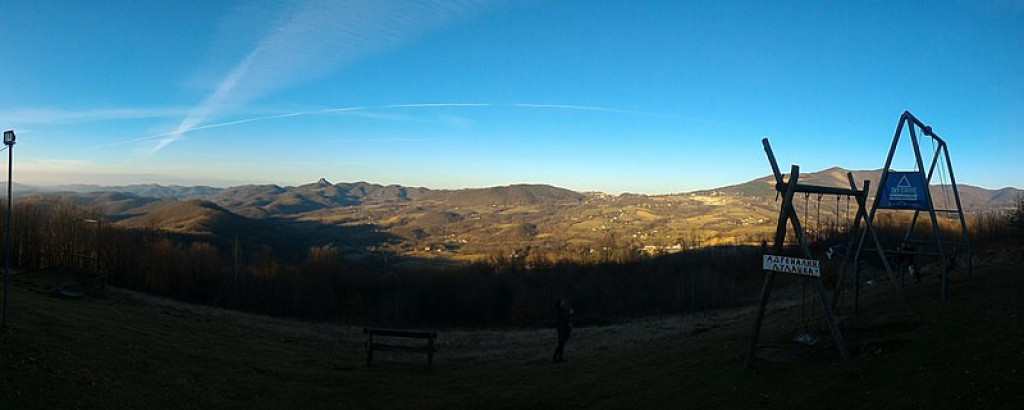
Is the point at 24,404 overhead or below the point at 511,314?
overhead

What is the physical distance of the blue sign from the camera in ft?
52.1

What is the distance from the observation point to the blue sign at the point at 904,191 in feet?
52.1

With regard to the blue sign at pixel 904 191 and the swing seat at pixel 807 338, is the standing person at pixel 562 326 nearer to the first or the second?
→ the swing seat at pixel 807 338

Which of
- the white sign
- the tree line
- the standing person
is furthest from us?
the tree line

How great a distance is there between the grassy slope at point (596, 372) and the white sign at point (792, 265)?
1841 millimetres

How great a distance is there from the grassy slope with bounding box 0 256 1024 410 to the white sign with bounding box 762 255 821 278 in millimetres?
1841

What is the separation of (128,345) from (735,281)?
2984 inches

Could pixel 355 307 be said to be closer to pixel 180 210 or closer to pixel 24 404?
pixel 24 404

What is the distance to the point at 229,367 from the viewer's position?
55.8 ft

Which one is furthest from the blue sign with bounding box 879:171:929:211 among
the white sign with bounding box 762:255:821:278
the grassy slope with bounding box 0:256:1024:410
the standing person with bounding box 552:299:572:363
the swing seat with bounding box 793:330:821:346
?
the standing person with bounding box 552:299:572:363

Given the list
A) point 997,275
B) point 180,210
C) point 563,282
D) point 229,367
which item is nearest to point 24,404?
point 229,367

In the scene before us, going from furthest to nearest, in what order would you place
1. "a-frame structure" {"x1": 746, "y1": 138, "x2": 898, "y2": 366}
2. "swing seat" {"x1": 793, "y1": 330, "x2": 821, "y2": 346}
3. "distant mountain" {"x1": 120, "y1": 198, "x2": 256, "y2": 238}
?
"distant mountain" {"x1": 120, "y1": 198, "x2": 256, "y2": 238}, "swing seat" {"x1": 793, "y1": 330, "x2": 821, "y2": 346}, "a-frame structure" {"x1": 746, "y1": 138, "x2": 898, "y2": 366}

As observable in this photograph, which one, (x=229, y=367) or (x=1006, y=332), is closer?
(x=1006, y=332)

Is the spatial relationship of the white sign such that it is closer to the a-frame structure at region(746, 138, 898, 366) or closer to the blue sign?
the a-frame structure at region(746, 138, 898, 366)
